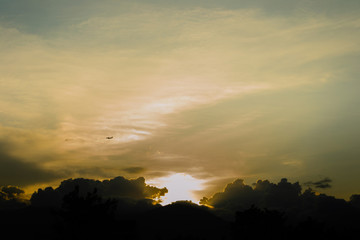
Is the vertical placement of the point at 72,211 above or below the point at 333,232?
above

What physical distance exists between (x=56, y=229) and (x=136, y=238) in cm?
1606

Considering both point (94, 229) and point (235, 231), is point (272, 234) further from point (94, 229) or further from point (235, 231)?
point (94, 229)

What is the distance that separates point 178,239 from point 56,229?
91.4 ft

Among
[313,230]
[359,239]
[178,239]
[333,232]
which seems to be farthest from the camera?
[359,239]

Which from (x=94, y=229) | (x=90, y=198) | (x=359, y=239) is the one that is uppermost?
(x=90, y=198)

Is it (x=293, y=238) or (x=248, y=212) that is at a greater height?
(x=248, y=212)

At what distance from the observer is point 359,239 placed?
130250 mm

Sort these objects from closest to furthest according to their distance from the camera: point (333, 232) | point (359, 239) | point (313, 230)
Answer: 1. point (313, 230)
2. point (333, 232)
3. point (359, 239)

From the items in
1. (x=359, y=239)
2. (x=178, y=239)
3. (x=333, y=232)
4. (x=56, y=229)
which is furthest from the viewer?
(x=359, y=239)

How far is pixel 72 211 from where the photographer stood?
6981 cm

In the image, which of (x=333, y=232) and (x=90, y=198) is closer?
(x=90, y=198)

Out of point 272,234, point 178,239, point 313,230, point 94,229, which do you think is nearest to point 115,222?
point 94,229

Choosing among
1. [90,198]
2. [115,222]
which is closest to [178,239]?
[115,222]

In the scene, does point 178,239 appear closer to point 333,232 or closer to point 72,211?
point 72,211
